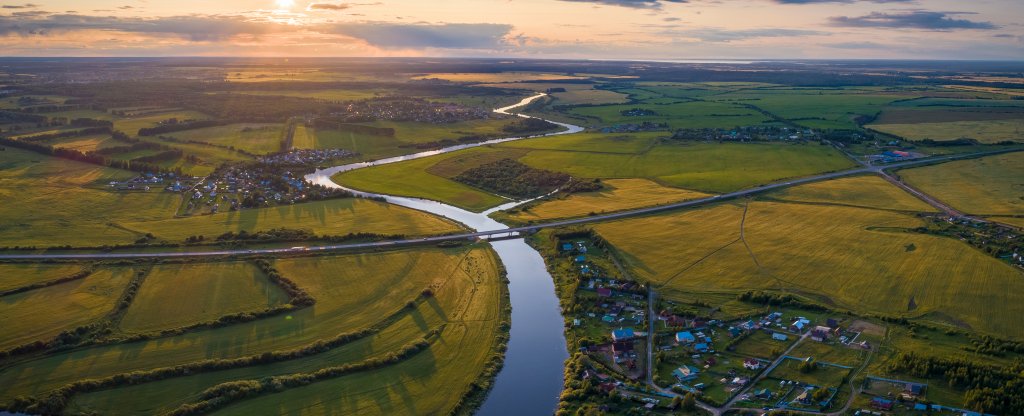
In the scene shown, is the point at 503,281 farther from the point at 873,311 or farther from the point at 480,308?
the point at 873,311

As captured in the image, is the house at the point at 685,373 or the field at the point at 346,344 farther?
the house at the point at 685,373

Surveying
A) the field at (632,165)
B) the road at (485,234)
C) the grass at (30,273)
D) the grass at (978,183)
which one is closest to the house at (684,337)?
the road at (485,234)

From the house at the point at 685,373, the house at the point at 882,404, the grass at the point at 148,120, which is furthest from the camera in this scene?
the grass at the point at 148,120

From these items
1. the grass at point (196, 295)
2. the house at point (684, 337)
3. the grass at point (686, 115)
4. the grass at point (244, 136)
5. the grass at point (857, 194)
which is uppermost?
the grass at point (686, 115)

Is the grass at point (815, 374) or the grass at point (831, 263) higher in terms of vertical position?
the grass at point (831, 263)

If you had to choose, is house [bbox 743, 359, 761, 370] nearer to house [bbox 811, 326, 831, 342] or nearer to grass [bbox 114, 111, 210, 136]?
house [bbox 811, 326, 831, 342]

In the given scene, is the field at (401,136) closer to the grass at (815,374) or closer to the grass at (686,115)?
the grass at (686,115)
